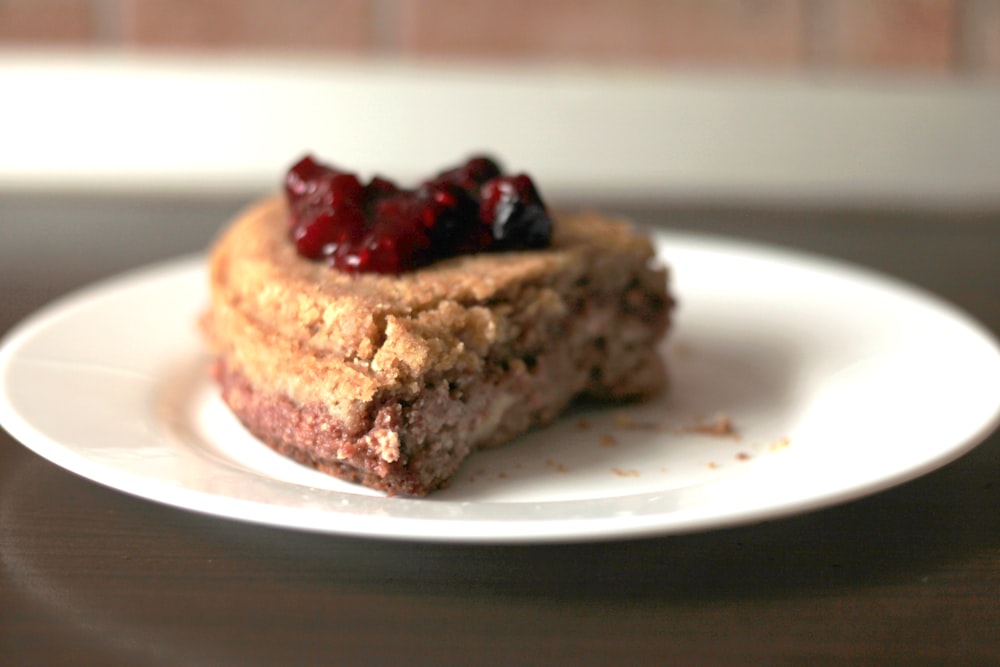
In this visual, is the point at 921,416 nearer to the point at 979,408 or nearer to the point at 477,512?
the point at 979,408

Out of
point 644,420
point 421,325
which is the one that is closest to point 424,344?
point 421,325

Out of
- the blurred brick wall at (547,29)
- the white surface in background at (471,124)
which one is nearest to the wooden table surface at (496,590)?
the white surface in background at (471,124)

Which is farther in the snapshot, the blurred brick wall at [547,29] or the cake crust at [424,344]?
the blurred brick wall at [547,29]

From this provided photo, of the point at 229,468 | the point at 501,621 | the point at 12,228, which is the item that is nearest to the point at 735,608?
the point at 501,621

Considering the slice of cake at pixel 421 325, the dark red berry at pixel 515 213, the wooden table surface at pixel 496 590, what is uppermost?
the dark red berry at pixel 515 213

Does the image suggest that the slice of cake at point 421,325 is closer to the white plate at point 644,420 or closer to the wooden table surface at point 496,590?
the white plate at point 644,420
